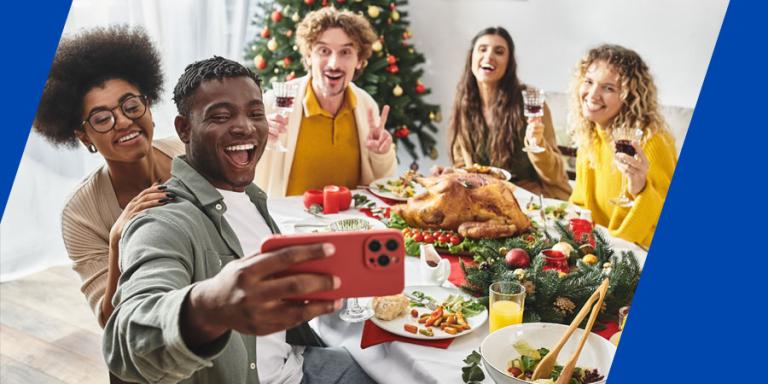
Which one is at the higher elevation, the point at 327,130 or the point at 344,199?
the point at 327,130

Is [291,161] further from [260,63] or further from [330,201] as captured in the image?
[260,63]

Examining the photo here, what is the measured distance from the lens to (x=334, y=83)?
2.55 m

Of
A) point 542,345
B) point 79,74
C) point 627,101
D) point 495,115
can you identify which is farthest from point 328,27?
point 542,345

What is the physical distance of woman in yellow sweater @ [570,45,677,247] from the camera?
2244 mm

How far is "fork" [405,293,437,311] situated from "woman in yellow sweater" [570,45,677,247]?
3.25 feet

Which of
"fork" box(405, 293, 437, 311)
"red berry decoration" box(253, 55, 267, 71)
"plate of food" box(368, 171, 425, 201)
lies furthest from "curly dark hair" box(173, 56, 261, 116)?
"red berry decoration" box(253, 55, 267, 71)

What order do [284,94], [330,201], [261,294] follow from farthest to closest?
[284,94] → [330,201] → [261,294]

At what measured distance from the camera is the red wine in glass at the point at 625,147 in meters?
2.08

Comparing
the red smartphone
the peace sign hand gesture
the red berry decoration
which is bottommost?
the peace sign hand gesture

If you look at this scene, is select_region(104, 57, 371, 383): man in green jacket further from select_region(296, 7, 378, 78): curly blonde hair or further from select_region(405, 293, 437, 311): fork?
select_region(296, 7, 378, 78): curly blonde hair

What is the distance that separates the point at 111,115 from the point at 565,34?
9.79ft

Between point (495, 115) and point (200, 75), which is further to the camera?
point (495, 115)

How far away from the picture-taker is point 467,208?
6.25ft

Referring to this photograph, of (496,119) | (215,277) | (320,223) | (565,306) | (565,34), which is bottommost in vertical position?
(320,223)
